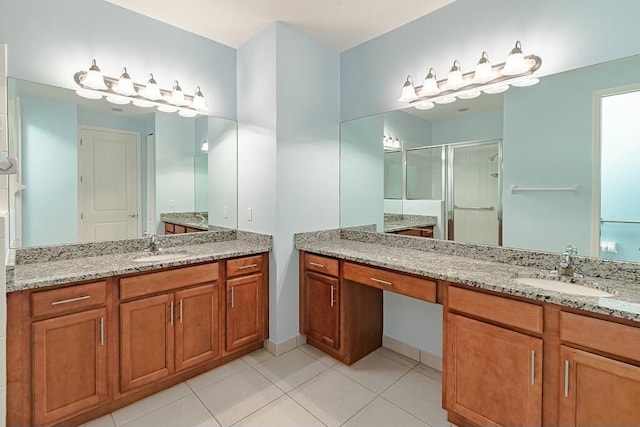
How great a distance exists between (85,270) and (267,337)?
1.40 metres

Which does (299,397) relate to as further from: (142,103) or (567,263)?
(142,103)

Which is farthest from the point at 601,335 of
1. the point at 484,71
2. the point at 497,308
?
the point at 484,71

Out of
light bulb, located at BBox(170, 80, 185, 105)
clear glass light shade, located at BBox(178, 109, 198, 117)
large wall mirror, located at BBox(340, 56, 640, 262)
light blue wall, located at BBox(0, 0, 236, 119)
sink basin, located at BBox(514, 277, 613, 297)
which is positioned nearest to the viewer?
sink basin, located at BBox(514, 277, 613, 297)

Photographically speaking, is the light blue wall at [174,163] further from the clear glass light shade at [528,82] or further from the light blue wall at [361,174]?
the clear glass light shade at [528,82]

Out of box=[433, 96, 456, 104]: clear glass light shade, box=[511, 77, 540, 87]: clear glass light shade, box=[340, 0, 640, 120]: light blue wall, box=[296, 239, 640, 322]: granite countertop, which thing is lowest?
box=[296, 239, 640, 322]: granite countertop

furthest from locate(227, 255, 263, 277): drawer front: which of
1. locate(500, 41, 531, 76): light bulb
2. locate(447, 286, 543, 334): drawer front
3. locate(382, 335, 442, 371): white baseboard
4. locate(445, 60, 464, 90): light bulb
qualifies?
locate(500, 41, 531, 76): light bulb

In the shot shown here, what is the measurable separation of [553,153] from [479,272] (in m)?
0.84

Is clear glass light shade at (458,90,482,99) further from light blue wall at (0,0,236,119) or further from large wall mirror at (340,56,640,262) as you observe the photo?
light blue wall at (0,0,236,119)

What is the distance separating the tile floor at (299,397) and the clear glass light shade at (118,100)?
202 cm

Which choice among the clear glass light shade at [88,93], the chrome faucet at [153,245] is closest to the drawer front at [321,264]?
the chrome faucet at [153,245]

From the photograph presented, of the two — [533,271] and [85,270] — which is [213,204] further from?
[533,271]

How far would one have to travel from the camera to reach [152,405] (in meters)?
1.88

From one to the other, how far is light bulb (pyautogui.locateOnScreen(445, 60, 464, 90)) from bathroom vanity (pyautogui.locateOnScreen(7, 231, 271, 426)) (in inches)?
71.4

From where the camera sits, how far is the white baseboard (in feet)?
7.57
